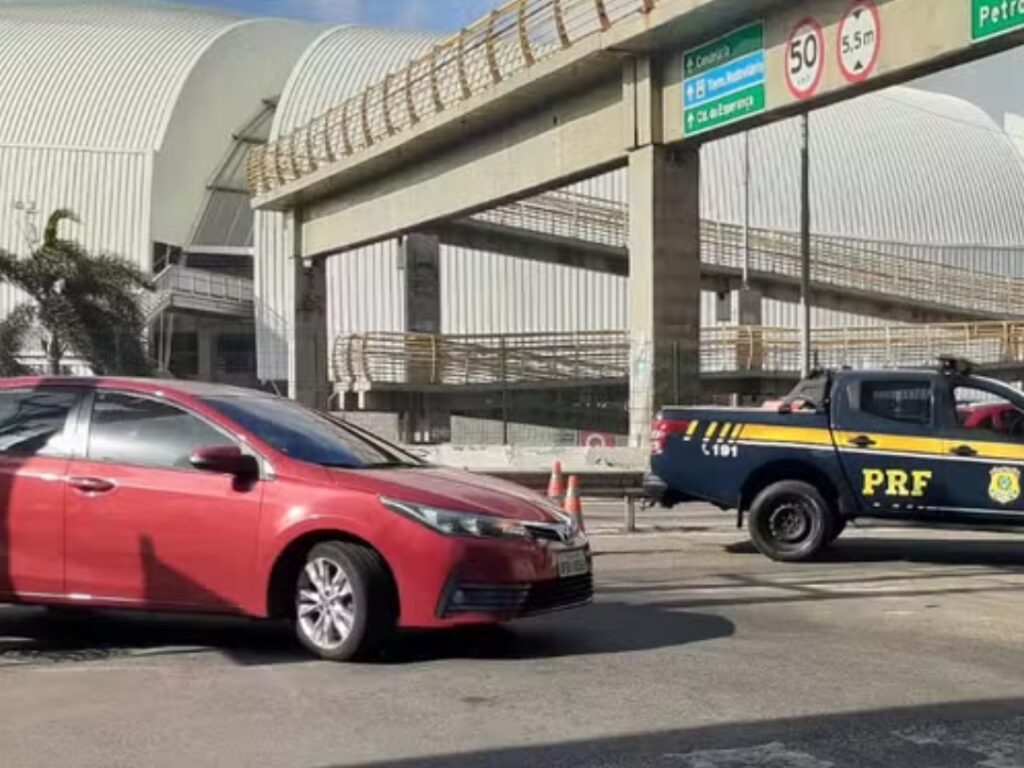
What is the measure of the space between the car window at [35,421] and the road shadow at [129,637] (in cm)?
104

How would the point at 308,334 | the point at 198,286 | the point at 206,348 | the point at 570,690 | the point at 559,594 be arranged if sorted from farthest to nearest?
the point at 206,348
the point at 198,286
the point at 308,334
the point at 559,594
the point at 570,690

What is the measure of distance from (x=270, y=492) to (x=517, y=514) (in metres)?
1.35

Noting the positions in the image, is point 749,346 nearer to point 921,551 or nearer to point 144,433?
point 921,551

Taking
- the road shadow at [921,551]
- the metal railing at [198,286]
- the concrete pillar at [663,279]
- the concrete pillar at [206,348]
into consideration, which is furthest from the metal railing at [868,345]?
the road shadow at [921,551]

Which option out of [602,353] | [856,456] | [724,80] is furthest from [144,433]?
[602,353]

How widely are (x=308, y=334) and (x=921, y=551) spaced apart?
24.5 meters

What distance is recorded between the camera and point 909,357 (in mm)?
41125

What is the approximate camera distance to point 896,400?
12727 mm

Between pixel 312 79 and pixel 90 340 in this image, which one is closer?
pixel 90 340

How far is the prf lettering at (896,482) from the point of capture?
40.8 ft

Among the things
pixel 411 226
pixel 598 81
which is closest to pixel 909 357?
pixel 411 226

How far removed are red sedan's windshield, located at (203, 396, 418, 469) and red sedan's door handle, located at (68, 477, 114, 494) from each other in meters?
0.72

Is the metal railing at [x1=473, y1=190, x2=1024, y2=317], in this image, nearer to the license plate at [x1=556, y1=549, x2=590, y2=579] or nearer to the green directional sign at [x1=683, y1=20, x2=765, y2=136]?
the green directional sign at [x1=683, y1=20, x2=765, y2=136]

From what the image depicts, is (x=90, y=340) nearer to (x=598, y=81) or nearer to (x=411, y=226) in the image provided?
(x=411, y=226)
